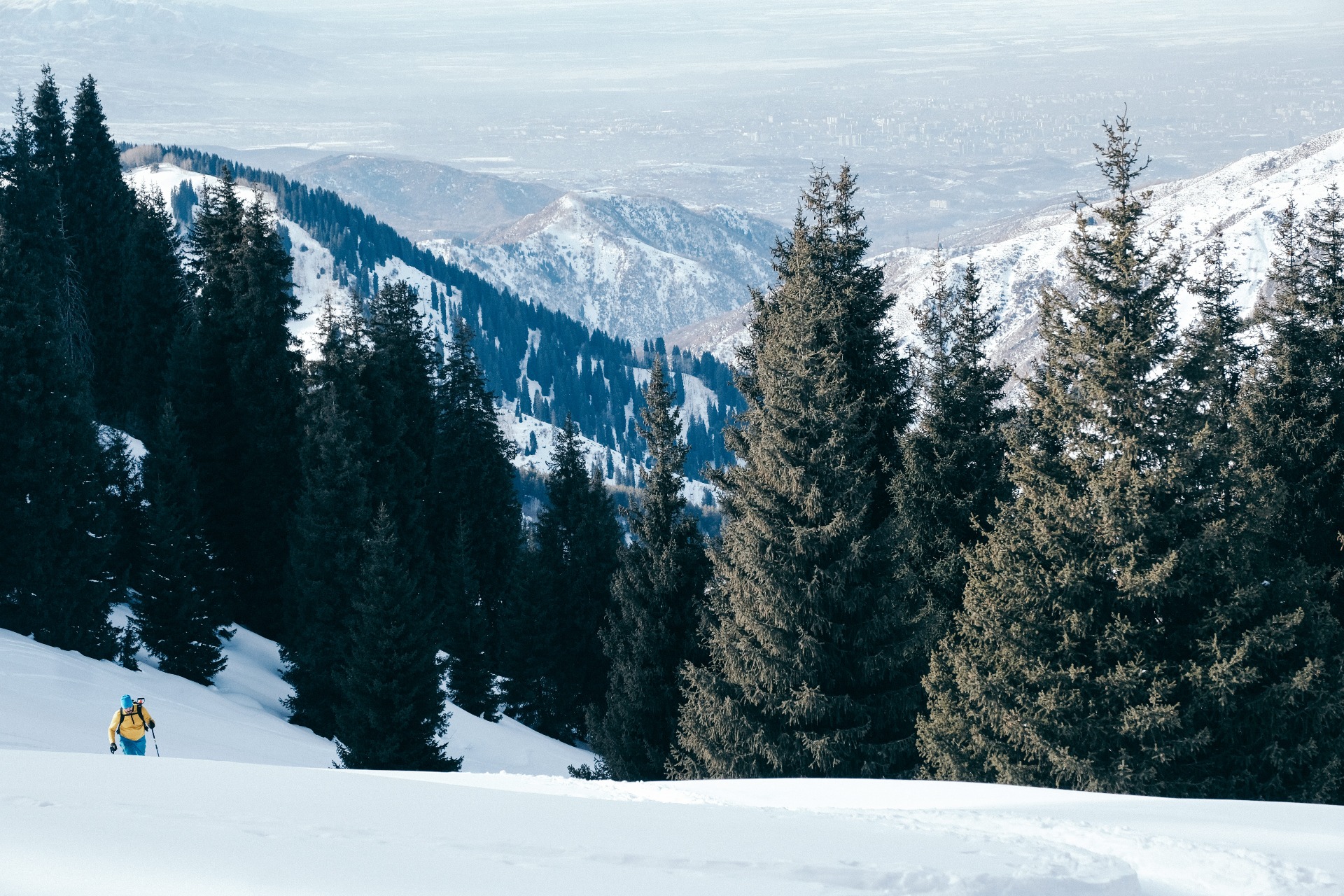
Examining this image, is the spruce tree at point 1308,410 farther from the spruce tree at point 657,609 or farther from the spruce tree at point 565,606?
the spruce tree at point 565,606

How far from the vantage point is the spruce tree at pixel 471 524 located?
140ft

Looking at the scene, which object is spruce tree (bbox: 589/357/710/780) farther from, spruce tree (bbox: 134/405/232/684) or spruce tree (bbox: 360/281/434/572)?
spruce tree (bbox: 134/405/232/684)

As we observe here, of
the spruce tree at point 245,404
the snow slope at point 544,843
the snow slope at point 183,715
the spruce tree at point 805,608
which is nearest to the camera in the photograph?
the snow slope at point 544,843

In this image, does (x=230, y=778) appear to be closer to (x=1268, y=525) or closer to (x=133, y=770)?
(x=133, y=770)

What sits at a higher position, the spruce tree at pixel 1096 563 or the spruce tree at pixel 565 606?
the spruce tree at pixel 1096 563

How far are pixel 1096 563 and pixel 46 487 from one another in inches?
1025

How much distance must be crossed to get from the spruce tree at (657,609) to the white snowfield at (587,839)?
12457 millimetres

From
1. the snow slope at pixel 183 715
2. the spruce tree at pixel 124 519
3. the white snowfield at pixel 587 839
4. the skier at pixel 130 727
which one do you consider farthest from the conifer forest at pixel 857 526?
the skier at pixel 130 727

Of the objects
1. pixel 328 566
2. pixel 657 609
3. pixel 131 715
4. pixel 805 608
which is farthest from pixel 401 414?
pixel 805 608

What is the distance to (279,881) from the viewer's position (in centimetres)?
736

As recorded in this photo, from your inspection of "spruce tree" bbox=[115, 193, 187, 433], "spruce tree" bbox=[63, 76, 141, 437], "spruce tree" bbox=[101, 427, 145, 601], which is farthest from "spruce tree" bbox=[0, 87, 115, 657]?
"spruce tree" bbox=[63, 76, 141, 437]

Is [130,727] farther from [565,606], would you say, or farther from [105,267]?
[105,267]

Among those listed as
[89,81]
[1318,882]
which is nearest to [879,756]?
[1318,882]

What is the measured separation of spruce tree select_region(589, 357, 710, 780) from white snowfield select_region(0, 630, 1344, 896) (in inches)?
490
